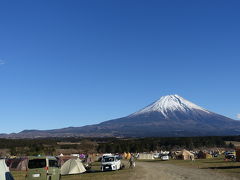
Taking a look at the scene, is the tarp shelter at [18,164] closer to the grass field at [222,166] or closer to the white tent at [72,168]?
the white tent at [72,168]

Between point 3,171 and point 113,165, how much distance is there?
22535 mm

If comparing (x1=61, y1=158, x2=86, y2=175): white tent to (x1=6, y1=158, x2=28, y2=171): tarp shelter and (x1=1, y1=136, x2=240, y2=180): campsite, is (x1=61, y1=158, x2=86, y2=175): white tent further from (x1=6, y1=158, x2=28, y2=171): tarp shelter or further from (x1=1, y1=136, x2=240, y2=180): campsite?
(x1=6, y1=158, x2=28, y2=171): tarp shelter

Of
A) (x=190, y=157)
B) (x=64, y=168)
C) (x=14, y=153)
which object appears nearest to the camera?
(x=64, y=168)

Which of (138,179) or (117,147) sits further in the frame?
(117,147)

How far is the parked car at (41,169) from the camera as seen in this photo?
23.2 m

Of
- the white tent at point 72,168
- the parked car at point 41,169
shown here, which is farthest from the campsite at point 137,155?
the parked car at point 41,169

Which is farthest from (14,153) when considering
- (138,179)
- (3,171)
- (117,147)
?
(3,171)

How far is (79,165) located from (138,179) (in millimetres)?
13435

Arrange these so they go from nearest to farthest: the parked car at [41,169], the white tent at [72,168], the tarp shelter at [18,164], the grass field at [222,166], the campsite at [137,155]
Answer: the parked car at [41,169]
the grass field at [222,166]
the white tent at [72,168]
the campsite at [137,155]
the tarp shelter at [18,164]

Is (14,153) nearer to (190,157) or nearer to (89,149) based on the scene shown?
(89,149)

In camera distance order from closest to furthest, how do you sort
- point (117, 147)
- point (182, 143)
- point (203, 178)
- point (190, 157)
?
point (203, 178)
point (190, 157)
point (117, 147)
point (182, 143)

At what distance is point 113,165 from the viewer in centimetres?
4019

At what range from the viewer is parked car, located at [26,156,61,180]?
23203mm

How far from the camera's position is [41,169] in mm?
23281
